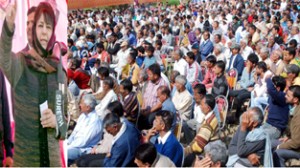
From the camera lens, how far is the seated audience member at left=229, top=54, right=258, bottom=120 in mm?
6922

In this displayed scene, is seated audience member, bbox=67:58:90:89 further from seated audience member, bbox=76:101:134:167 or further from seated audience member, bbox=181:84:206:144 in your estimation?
seated audience member, bbox=76:101:134:167

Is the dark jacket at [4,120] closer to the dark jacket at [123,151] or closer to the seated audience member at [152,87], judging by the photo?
the dark jacket at [123,151]

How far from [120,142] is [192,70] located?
12.0 feet

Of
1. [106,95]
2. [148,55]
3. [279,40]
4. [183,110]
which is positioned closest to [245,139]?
[183,110]

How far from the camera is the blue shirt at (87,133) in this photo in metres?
5.00

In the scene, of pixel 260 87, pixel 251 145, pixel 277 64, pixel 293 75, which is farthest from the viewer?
pixel 277 64

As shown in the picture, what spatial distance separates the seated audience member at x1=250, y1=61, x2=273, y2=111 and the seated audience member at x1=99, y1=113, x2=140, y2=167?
248 centimetres

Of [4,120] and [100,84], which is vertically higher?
[4,120]

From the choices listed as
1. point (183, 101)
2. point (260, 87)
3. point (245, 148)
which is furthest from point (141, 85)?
point (245, 148)

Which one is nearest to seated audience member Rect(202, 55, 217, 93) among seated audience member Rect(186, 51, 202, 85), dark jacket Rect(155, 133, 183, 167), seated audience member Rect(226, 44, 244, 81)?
seated audience member Rect(186, 51, 202, 85)

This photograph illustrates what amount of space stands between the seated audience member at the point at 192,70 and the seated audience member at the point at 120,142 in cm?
329

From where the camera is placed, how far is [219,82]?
6.60 metres

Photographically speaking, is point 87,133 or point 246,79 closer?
point 87,133

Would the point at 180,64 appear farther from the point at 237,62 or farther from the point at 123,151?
the point at 123,151
